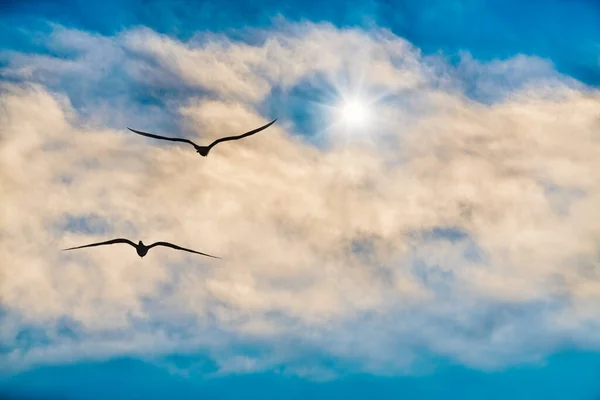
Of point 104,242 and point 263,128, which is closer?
point 263,128

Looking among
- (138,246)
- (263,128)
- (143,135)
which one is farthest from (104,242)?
(263,128)

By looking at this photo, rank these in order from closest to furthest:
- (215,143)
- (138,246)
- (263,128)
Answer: (263,128), (215,143), (138,246)

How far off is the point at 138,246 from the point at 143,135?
15.6 meters

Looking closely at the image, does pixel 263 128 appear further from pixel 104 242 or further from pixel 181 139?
pixel 104 242

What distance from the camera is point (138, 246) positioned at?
99.3 metres

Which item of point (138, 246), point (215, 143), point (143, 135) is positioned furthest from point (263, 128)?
point (138, 246)

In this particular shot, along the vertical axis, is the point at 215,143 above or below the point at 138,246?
above

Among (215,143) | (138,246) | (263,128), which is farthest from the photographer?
(138,246)

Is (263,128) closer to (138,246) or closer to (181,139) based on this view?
(181,139)

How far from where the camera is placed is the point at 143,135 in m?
90.2

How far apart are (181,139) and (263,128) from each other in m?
10.6

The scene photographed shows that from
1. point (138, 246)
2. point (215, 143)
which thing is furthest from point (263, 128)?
point (138, 246)

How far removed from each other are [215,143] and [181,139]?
3.69m

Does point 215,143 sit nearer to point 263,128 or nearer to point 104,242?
point 263,128
